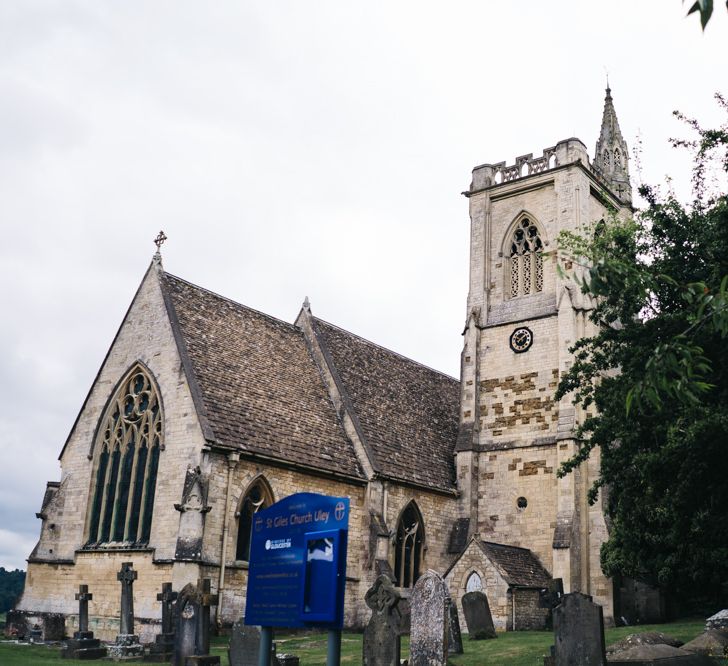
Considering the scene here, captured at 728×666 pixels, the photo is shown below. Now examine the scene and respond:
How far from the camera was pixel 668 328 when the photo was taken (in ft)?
58.6

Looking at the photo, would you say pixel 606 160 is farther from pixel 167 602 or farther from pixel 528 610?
pixel 167 602

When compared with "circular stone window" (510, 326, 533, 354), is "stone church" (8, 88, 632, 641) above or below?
below

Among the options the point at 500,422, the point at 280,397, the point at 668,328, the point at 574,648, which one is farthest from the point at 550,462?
the point at 574,648

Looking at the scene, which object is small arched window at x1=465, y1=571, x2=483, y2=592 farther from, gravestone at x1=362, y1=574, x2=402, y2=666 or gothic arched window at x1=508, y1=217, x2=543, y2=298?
gothic arched window at x1=508, y1=217, x2=543, y2=298

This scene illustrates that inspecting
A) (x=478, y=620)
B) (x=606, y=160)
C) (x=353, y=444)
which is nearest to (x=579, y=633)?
(x=478, y=620)

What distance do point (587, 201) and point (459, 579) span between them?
49.1ft

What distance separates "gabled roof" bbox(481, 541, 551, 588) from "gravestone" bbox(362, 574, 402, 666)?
33.8 ft

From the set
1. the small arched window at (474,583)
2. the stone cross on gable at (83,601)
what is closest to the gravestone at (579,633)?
the small arched window at (474,583)

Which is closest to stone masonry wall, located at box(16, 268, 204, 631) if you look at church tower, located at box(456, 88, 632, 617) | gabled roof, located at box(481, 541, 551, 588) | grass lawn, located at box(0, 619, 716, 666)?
grass lawn, located at box(0, 619, 716, 666)

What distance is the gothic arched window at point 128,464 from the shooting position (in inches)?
926

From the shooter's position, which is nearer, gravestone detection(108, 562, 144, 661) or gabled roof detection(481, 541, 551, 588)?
gravestone detection(108, 562, 144, 661)

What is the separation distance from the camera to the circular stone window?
100ft

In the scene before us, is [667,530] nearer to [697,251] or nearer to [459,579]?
[697,251]

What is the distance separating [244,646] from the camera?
14961mm
